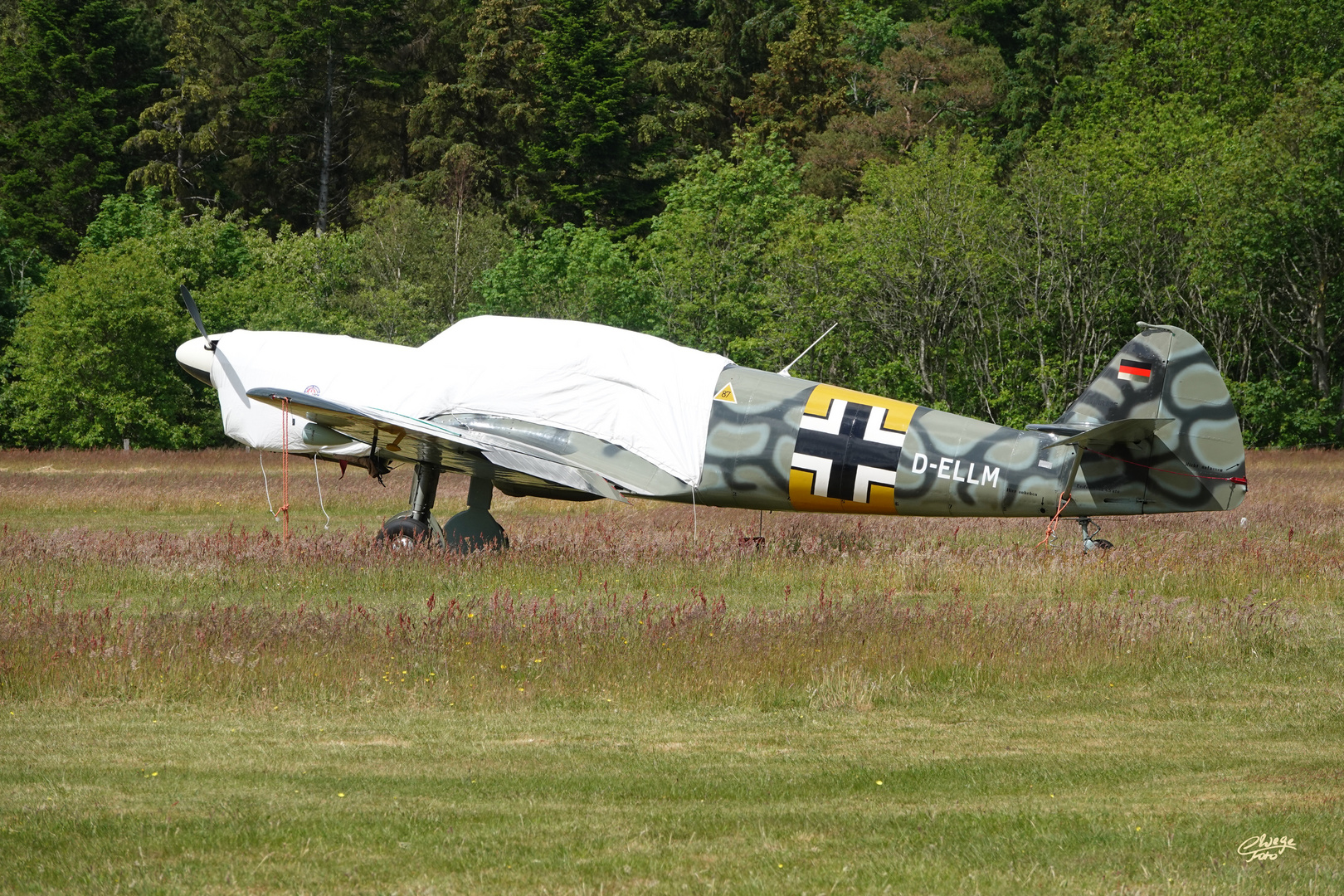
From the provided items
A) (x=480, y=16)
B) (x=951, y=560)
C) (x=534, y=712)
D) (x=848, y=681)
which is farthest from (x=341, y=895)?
(x=480, y=16)

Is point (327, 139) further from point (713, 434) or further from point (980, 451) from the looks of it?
point (980, 451)

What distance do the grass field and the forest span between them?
2285 cm

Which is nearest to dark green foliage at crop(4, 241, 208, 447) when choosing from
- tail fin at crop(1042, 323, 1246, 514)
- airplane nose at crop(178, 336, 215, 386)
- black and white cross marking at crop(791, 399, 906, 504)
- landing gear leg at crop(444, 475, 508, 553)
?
airplane nose at crop(178, 336, 215, 386)

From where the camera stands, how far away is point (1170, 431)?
42.6 ft

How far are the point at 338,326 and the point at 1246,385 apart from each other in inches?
1096

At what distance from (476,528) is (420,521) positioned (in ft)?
2.23

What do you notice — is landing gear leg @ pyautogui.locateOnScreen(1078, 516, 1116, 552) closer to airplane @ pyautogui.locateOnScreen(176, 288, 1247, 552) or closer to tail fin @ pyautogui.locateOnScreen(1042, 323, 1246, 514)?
airplane @ pyautogui.locateOnScreen(176, 288, 1247, 552)

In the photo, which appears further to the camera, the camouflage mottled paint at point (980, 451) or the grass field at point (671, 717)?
the camouflage mottled paint at point (980, 451)

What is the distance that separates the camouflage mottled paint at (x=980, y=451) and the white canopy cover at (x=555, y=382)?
402 mm

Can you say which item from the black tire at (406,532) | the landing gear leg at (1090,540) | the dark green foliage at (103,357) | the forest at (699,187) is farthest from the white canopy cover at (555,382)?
the forest at (699,187)

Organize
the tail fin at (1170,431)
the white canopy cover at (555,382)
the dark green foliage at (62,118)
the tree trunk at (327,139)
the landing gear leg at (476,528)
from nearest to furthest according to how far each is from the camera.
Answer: the tail fin at (1170,431) → the white canopy cover at (555,382) → the landing gear leg at (476,528) → the dark green foliage at (62,118) → the tree trunk at (327,139)

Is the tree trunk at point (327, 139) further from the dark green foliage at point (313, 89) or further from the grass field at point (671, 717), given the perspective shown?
the grass field at point (671, 717)

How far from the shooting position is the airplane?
13.0 m

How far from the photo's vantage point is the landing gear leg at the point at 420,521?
14.8 m
